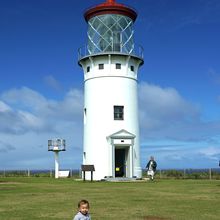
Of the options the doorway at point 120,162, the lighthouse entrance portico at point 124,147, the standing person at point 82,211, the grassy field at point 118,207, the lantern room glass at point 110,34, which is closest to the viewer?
the standing person at point 82,211

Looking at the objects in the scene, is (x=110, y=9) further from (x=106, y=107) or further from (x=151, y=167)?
(x=151, y=167)

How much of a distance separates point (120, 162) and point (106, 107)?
4607 mm

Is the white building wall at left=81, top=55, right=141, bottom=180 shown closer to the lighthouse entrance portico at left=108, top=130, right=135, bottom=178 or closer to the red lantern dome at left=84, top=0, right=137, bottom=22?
the lighthouse entrance portico at left=108, top=130, right=135, bottom=178

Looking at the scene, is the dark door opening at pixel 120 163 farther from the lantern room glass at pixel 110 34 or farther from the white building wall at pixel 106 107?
the lantern room glass at pixel 110 34

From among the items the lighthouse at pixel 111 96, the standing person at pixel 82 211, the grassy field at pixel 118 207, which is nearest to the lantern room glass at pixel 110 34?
the lighthouse at pixel 111 96

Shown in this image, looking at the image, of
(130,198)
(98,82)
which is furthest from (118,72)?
(130,198)

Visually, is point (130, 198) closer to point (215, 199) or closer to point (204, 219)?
point (215, 199)

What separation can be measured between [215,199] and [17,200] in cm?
753

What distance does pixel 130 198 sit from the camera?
17938 millimetres

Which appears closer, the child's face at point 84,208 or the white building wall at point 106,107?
the child's face at point 84,208

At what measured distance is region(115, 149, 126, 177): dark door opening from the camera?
34828 mm

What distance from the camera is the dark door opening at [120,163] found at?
34.8m

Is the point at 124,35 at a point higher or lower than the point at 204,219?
higher

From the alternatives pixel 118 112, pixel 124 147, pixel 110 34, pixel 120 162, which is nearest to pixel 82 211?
pixel 118 112
